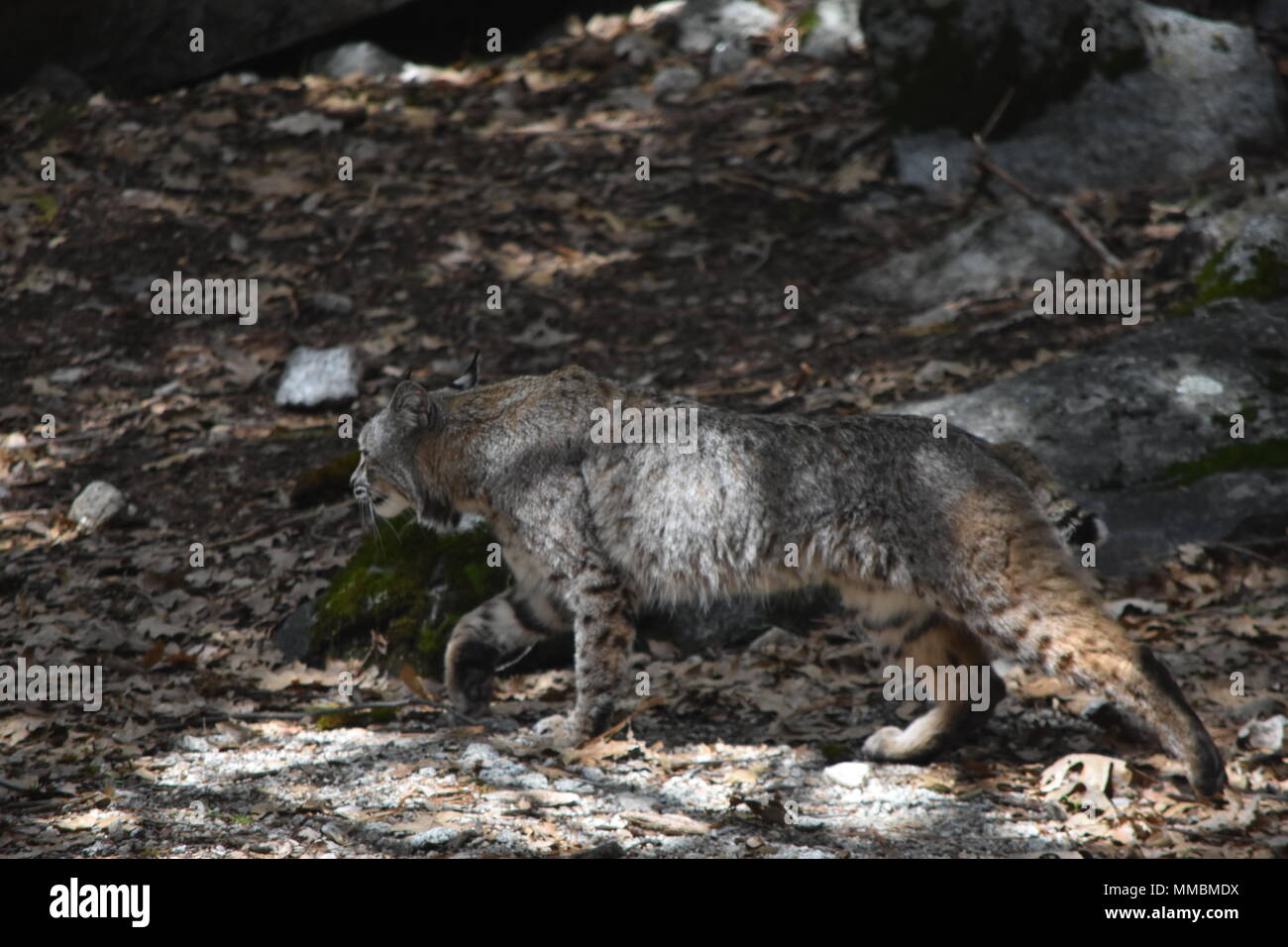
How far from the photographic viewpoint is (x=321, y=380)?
29.2 feet

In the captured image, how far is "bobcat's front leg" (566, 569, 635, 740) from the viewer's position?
547 centimetres

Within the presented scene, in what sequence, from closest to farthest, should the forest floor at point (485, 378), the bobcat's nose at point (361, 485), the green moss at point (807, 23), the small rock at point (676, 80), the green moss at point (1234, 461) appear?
the forest floor at point (485, 378), the bobcat's nose at point (361, 485), the green moss at point (1234, 461), the small rock at point (676, 80), the green moss at point (807, 23)

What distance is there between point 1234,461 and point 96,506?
620 centimetres

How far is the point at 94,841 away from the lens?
4281 mm

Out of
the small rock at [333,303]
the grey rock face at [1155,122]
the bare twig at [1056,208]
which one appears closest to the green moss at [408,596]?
the small rock at [333,303]

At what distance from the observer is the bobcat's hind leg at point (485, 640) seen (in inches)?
226

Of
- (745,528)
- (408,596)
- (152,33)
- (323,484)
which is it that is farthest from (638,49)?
(745,528)

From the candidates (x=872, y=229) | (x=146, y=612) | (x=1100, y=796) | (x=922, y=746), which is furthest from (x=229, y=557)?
(x=872, y=229)

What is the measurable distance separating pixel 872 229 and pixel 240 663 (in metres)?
6.32

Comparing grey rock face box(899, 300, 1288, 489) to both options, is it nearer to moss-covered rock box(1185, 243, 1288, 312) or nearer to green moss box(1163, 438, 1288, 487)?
green moss box(1163, 438, 1288, 487)

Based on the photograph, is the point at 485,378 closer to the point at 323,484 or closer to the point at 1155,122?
the point at 323,484

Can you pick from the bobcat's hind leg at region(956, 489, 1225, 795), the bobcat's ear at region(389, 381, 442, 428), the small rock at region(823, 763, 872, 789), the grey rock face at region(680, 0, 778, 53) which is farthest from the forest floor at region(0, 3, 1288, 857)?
the bobcat's ear at region(389, 381, 442, 428)

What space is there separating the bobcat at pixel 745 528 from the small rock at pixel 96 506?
7.96 ft

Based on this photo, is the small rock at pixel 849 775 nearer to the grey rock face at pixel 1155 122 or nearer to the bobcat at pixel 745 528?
the bobcat at pixel 745 528
